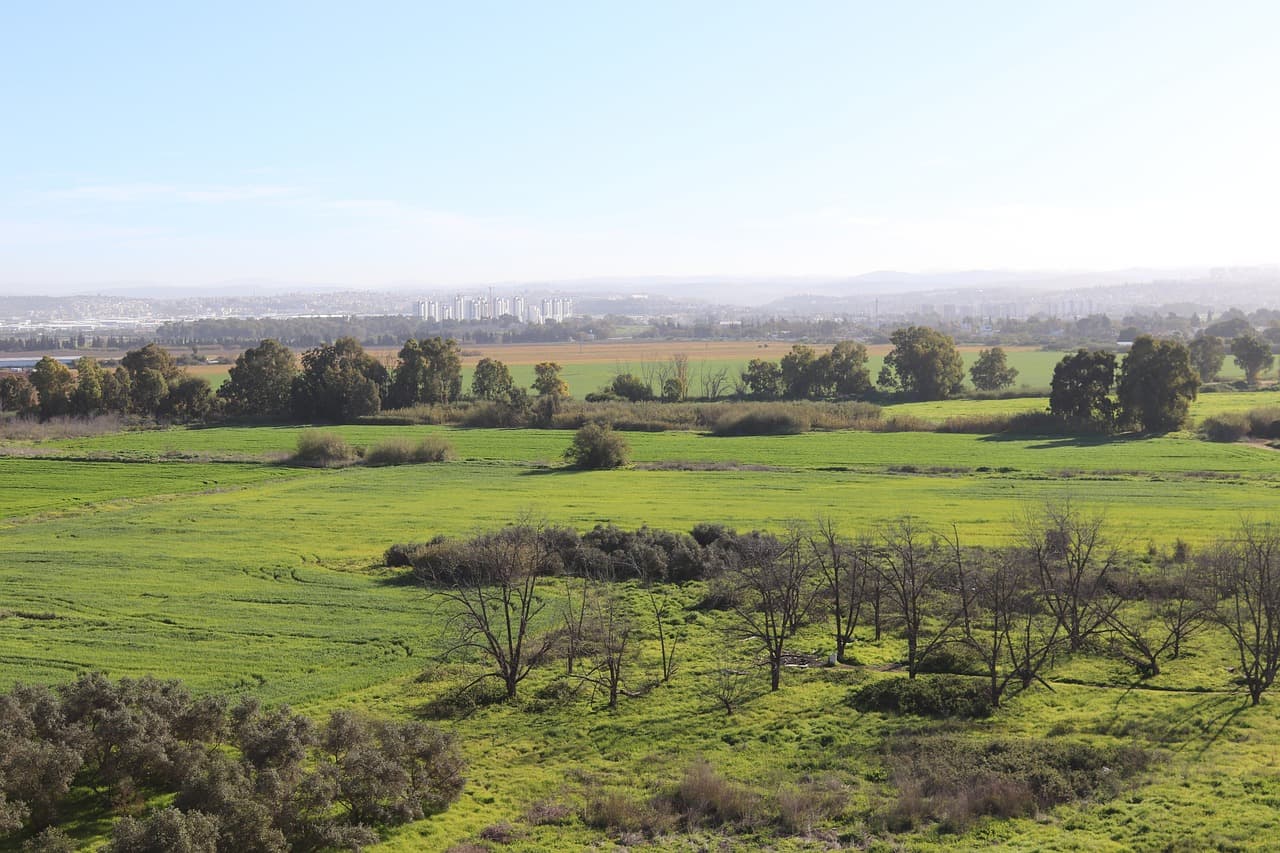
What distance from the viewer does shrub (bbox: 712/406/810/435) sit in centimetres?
10000

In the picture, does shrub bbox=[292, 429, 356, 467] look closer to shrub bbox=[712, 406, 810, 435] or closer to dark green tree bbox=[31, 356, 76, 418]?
shrub bbox=[712, 406, 810, 435]

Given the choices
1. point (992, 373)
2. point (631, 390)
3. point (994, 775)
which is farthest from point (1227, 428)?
point (994, 775)

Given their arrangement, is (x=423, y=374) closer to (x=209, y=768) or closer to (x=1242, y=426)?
(x=1242, y=426)

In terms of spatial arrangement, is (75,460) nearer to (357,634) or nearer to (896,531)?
(357,634)

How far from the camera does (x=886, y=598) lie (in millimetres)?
41062

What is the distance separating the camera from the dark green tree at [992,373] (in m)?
129

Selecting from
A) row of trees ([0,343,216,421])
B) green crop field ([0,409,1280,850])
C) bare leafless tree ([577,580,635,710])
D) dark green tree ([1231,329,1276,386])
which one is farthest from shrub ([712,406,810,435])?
dark green tree ([1231,329,1276,386])

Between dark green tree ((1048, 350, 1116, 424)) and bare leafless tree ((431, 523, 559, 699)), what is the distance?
62416 millimetres

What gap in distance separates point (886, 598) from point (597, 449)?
42095 mm

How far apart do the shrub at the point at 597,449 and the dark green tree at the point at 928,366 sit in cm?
5525

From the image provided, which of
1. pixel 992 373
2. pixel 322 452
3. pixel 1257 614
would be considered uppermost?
pixel 992 373

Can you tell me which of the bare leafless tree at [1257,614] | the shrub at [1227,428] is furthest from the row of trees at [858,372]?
the bare leafless tree at [1257,614]

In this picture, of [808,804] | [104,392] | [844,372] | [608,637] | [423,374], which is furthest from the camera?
[844,372]

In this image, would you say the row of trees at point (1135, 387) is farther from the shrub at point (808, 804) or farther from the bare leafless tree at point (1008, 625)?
the shrub at point (808, 804)
